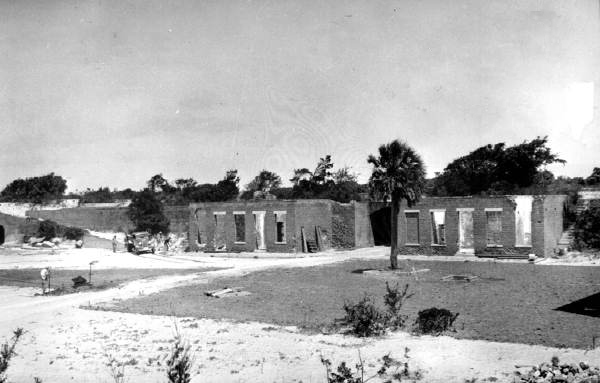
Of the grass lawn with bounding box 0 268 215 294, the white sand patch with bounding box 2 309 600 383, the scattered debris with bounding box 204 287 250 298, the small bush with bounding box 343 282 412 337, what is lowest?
the grass lawn with bounding box 0 268 215 294

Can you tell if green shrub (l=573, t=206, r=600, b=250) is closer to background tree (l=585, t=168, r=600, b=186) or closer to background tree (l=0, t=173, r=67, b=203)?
background tree (l=585, t=168, r=600, b=186)

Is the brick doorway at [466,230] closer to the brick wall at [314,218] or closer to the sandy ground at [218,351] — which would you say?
the brick wall at [314,218]

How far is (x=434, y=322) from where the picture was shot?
12.2 metres

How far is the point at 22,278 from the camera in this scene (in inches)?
1016

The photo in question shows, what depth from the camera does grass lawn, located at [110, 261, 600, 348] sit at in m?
12.5

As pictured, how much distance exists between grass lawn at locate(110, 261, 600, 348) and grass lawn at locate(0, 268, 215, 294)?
4037 millimetres

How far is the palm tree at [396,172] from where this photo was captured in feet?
78.0

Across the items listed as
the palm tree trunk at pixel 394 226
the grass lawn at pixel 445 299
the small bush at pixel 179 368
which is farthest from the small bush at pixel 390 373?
the palm tree trunk at pixel 394 226

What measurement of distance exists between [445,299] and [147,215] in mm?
39175

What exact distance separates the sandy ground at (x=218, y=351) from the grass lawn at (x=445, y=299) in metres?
1.05

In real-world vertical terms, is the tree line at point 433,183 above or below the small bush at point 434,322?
above

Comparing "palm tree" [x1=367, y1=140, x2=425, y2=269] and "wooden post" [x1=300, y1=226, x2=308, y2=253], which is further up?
"palm tree" [x1=367, y1=140, x2=425, y2=269]

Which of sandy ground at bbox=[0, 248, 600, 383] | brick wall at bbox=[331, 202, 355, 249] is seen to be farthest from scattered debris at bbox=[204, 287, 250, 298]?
brick wall at bbox=[331, 202, 355, 249]

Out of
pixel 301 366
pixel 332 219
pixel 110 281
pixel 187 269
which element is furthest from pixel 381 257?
pixel 301 366
